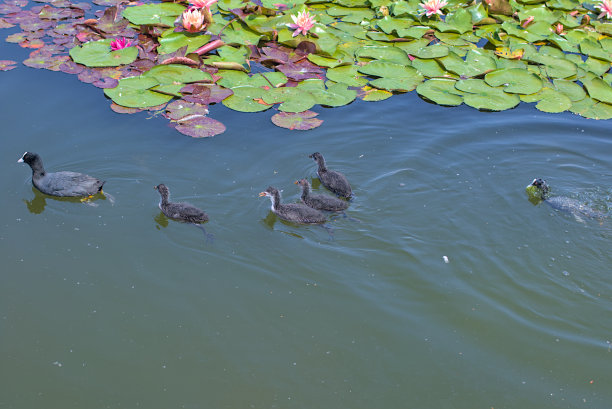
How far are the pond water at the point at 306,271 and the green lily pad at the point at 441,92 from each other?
17.8 inches

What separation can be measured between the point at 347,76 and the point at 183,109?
9.29 feet

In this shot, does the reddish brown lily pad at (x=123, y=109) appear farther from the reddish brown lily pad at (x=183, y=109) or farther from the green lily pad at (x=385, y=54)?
the green lily pad at (x=385, y=54)

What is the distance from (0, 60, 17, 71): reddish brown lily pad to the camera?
31.8 ft

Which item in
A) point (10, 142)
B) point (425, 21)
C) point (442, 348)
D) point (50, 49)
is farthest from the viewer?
point (425, 21)

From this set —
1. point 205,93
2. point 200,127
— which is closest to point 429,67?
point 205,93

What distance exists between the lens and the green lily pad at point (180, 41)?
32.5ft

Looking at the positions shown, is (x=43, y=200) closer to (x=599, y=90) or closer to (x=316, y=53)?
(x=316, y=53)

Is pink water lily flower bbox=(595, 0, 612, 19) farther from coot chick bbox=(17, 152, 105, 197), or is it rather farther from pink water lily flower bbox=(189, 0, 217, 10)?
coot chick bbox=(17, 152, 105, 197)

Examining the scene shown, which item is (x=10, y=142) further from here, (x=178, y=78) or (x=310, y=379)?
(x=310, y=379)

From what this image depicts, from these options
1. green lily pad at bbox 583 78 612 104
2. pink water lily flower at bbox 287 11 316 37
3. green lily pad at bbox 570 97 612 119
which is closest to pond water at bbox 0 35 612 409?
green lily pad at bbox 570 97 612 119

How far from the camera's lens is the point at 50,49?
33.2ft

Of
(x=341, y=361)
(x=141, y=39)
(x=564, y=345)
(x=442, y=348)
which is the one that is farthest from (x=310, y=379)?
(x=141, y=39)

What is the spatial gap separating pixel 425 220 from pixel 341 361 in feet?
7.99

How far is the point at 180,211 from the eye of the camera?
662cm
